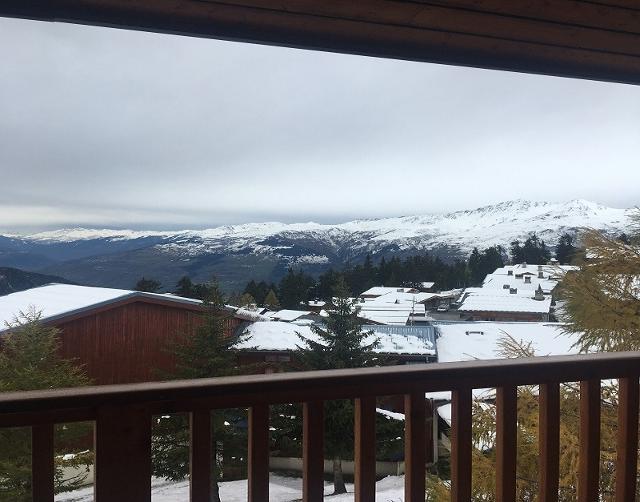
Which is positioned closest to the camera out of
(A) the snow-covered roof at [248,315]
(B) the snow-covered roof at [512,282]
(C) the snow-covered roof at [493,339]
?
(C) the snow-covered roof at [493,339]

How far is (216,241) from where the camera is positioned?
6.41 meters

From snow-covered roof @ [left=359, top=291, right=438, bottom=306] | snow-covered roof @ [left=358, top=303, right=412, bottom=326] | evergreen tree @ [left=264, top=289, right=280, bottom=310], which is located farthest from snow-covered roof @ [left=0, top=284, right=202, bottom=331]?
snow-covered roof @ [left=358, top=303, right=412, bottom=326]

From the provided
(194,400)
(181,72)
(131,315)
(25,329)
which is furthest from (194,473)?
(25,329)

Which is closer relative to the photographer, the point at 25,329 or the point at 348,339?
the point at 25,329

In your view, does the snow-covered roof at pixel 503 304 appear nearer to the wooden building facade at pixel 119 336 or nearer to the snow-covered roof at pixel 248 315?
the snow-covered roof at pixel 248 315

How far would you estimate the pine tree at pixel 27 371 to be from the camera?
6336 millimetres

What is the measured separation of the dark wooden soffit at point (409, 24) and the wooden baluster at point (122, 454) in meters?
1.11

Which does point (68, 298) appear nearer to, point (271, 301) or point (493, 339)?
point (271, 301)

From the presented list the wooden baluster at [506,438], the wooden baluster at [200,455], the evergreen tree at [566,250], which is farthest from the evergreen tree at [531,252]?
the wooden baluster at [200,455]

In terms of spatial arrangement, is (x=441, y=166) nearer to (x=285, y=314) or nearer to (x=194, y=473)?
(x=285, y=314)

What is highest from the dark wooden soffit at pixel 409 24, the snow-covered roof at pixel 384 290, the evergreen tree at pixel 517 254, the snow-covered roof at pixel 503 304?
the dark wooden soffit at pixel 409 24

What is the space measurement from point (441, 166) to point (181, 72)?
17.8ft

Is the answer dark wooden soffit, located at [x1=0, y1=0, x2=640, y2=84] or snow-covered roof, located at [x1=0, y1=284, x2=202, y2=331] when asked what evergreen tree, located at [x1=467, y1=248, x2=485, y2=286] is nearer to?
snow-covered roof, located at [x1=0, y1=284, x2=202, y2=331]

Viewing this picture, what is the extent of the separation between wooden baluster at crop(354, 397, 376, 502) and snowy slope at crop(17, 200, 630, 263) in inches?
197
